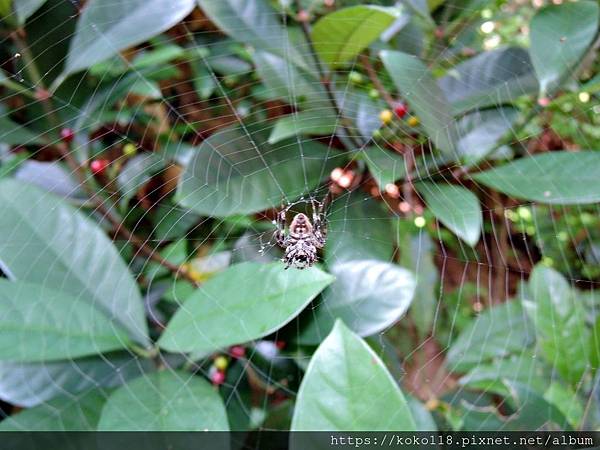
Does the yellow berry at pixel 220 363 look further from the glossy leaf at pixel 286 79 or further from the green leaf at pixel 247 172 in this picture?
the glossy leaf at pixel 286 79

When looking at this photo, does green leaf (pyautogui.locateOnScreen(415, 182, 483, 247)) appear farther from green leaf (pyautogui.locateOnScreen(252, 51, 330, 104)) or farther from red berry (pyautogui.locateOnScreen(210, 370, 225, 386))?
red berry (pyautogui.locateOnScreen(210, 370, 225, 386))


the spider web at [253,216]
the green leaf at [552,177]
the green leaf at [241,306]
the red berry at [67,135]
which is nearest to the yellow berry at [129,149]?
the spider web at [253,216]

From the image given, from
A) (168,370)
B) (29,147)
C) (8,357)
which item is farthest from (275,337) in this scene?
(29,147)

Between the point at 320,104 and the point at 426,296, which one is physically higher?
the point at 320,104

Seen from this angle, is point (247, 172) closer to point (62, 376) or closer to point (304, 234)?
point (304, 234)

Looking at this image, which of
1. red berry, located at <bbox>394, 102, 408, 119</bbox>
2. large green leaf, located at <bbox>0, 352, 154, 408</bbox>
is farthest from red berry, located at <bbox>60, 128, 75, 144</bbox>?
red berry, located at <bbox>394, 102, 408, 119</bbox>

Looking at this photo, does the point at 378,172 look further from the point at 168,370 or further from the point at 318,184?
the point at 168,370

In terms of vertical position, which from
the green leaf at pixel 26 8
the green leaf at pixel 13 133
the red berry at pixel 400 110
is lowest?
the red berry at pixel 400 110
